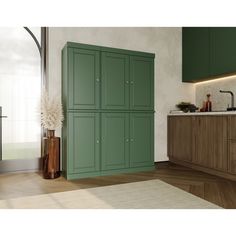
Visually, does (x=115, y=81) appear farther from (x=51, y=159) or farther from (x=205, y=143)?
(x=205, y=143)

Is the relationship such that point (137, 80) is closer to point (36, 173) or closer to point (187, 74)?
point (187, 74)

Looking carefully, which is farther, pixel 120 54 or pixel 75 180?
pixel 120 54

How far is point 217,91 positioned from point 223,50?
816 millimetres

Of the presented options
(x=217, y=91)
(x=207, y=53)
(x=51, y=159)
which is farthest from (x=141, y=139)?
(x=207, y=53)

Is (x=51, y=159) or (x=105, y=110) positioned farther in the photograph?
(x=105, y=110)

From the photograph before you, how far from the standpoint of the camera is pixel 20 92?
3805 mm

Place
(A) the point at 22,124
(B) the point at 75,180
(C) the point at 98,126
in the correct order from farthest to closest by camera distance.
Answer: (A) the point at 22,124
(C) the point at 98,126
(B) the point at 75,180

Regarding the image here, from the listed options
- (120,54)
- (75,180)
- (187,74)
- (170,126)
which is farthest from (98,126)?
(187,74)

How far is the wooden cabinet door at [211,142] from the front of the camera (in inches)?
132

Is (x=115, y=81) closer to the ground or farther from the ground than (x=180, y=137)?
farther from the ground

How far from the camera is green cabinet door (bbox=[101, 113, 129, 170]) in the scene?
Result: 3541 mm
